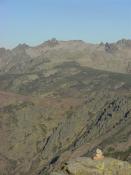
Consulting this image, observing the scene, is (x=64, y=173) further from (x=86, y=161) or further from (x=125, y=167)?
(x=125, y=167)

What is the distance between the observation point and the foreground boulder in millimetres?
47628

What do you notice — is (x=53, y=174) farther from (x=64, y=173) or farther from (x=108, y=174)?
(x=108, y=174)

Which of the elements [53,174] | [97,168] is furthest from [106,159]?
[53,174]

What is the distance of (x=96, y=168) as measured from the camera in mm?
47688

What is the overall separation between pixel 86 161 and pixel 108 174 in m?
2.60

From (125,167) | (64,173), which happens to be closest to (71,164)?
(64,173)

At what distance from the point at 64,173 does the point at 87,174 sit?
2.31 m

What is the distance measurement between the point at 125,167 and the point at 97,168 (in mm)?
3048

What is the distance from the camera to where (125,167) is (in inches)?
1917

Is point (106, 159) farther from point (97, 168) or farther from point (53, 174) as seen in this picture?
point (53, 174)

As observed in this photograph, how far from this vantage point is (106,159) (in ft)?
160

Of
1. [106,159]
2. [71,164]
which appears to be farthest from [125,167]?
[71,164]

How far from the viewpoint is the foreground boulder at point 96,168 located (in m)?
47.6

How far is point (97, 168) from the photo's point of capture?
157 ft
